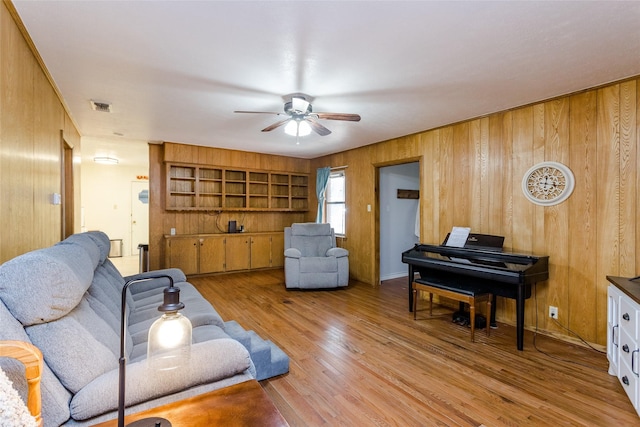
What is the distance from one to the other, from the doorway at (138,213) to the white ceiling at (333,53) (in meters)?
5.26

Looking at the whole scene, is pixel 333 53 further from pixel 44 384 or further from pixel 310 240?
pixel 310 240

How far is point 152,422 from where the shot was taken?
925 mm

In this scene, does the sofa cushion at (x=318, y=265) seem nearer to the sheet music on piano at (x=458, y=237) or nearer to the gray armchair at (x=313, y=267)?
the gray armchair at (x=313, y=267)

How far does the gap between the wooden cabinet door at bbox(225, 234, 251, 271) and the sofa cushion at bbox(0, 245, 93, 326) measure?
4749 mm

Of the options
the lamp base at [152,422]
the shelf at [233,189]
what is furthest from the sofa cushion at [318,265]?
the lamp base at [152,422]

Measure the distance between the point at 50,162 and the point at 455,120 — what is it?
4.28 metres

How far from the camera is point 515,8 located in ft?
5.67

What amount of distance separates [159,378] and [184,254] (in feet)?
15.2

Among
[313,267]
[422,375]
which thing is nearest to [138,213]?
[313,267]

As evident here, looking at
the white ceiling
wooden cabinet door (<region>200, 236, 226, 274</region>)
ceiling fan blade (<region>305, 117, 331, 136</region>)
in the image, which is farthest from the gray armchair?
the white ceiling

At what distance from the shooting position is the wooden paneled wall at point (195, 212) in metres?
5.46

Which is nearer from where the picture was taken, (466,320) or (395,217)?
(466,320)

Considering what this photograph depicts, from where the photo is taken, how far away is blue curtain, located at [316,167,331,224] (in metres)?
6.23

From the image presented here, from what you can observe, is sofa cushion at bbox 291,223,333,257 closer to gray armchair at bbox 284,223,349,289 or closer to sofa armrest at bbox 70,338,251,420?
gray armchair at bbox 284,223,349,289
